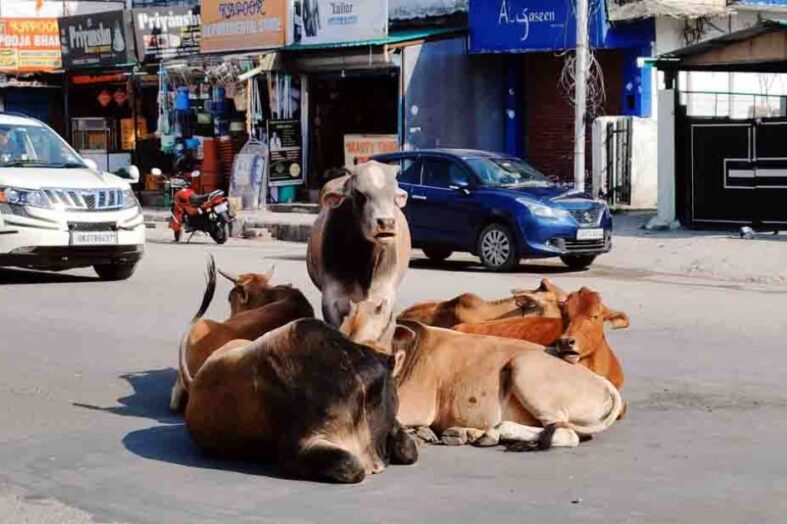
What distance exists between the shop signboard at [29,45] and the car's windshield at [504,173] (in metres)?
21.1

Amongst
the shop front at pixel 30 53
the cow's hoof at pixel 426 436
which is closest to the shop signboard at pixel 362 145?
the shop front at pixel 30 53

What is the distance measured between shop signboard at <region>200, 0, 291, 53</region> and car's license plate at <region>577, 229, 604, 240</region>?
535 inches

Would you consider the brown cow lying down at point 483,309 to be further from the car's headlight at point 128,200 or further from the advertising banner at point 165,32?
the advertising banner at point 165,32

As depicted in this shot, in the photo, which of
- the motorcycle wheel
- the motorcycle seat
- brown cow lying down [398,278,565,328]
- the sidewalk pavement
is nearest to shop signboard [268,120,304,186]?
the motorcycle seat

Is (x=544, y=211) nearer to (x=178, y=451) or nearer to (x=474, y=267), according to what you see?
(x=474, y=267)

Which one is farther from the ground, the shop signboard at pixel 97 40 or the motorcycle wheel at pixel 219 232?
the shop signboard at pixel 97 40

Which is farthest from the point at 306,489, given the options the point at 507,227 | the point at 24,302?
the point at 507,227

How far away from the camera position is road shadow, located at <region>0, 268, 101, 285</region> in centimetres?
1775

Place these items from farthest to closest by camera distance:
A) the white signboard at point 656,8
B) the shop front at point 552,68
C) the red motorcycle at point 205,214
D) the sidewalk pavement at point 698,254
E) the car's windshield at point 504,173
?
the shop front at point 552,68 → the white signboard at point 656,8 → the red motorcycle at point 205,214 → the car's windshield at point 504,173 → the sidewalk pavement at point 698,254

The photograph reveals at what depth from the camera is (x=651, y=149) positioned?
1082 inches

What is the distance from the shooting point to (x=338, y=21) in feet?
103

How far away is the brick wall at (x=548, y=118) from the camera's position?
30438mm

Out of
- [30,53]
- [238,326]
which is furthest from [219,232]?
[238,326]

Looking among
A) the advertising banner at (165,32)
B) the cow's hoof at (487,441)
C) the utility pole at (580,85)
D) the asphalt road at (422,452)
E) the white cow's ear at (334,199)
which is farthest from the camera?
the advertising banner at (165,32)
